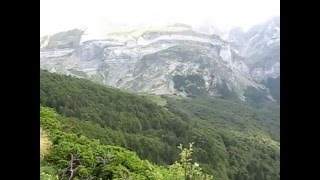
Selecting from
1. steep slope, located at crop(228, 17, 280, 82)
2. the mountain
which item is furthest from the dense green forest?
steep slope, located at crop(228, 17, 280, 82)

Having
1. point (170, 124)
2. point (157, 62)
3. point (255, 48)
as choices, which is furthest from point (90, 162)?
point (255, 48)

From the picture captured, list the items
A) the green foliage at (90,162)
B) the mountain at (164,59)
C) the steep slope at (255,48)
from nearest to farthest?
the green foliage at (90,162) < the steep slope at (255,48) < the mountain at (164,59)

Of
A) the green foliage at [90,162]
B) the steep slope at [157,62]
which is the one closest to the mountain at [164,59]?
the steep slope at [157,62]

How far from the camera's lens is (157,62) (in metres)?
3.49

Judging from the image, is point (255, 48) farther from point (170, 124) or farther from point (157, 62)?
point (170, 124)

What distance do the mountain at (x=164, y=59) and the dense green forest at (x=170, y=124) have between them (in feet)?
0.30

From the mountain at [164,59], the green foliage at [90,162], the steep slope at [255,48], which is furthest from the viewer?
the mountain at [164,59]

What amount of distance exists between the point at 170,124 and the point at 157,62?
53cm

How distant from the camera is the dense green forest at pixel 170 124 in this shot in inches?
129

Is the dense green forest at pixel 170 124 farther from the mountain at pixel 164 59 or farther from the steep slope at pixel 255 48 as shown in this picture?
the steep slope at pixel 255 48

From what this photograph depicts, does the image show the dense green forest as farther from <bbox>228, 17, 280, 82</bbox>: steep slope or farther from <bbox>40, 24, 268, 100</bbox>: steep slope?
<bbox>228, 17, 280, 82</bbox>: steep slope
